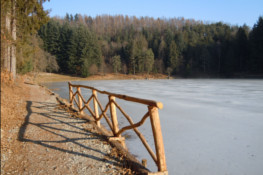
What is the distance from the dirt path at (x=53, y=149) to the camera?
3.02m

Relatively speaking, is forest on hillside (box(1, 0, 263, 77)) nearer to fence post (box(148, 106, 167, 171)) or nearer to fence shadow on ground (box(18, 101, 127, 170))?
fence shadow on ground (box(18, 101, 127, 170))

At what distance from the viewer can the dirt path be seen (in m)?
3.02

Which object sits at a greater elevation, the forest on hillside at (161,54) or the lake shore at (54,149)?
the forest on hillside at (161,54)

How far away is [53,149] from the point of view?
3.71 meters

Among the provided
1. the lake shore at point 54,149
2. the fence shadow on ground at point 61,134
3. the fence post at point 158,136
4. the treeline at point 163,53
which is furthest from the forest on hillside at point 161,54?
the fence post at point 158,136

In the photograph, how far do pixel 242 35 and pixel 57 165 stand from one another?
67.2m

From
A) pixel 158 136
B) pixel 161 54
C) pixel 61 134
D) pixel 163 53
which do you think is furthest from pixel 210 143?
pixel 161 54

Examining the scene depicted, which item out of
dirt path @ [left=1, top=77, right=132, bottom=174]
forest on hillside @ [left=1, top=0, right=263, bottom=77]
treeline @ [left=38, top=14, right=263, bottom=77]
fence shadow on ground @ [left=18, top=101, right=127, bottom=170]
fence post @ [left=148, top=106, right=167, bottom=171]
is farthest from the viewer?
treeline @ [left=38, top=14, right=263, bottom=77]

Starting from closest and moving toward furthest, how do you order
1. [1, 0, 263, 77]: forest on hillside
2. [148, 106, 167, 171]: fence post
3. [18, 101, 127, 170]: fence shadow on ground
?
[148, 106, 167, 171]: fence post < [18, 101, 127, 170]: fence shadow on ground < [1, 0, 263, 77]: forest on hillside

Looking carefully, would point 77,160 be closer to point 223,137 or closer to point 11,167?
point 11,167

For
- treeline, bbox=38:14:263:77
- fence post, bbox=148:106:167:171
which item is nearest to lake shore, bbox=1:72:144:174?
fence post, bbox=148:106:167:171

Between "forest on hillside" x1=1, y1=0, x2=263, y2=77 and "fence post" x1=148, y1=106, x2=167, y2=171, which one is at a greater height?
"forest on hillside" x1=1, y1=0, x2=263, y2=77

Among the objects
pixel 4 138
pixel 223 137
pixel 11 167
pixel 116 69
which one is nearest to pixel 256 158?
pixel 223 137

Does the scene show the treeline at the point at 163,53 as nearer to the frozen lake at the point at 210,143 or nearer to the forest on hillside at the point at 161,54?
the forest on hillside at the point at 161,54
